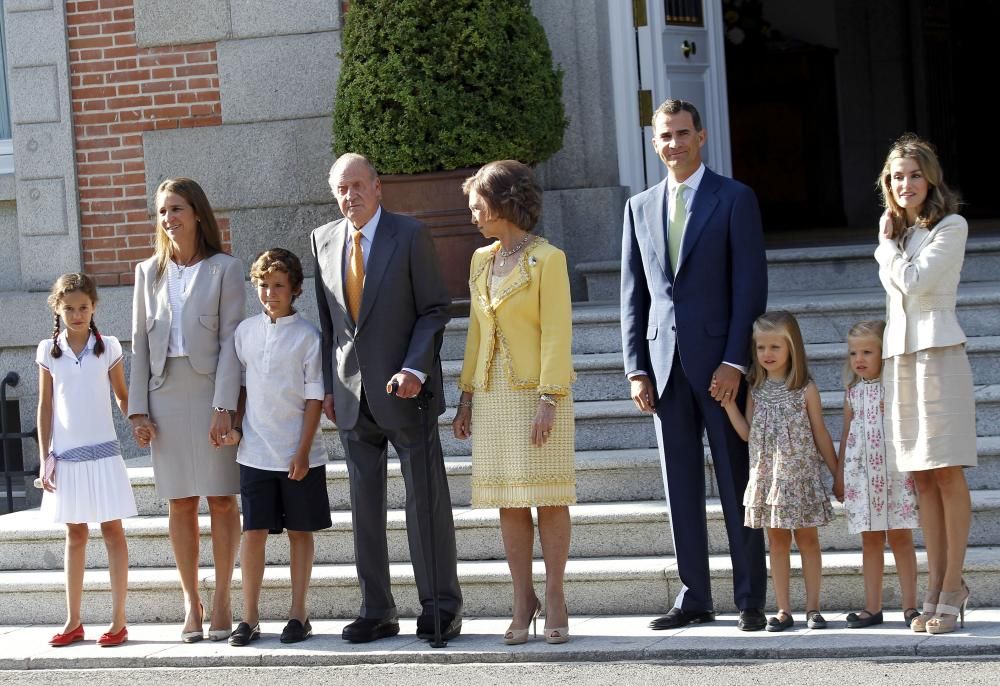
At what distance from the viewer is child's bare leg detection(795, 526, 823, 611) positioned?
5.47 m

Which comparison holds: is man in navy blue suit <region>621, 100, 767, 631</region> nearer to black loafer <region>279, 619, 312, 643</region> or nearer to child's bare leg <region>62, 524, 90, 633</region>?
black loafer <region>279, 619, 312, 643</region>

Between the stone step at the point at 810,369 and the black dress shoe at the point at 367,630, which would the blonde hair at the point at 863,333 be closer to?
the stone step at the point at 810,369

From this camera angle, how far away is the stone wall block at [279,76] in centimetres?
888

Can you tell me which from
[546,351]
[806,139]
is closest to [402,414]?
[546,351]

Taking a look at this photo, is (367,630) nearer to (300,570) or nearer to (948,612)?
(300,570)

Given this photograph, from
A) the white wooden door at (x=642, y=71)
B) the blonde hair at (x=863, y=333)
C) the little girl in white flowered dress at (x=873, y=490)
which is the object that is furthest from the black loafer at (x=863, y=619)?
the white wooden door at (x=642, y=71)

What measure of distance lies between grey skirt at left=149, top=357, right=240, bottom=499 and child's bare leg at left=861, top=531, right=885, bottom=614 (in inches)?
94.8

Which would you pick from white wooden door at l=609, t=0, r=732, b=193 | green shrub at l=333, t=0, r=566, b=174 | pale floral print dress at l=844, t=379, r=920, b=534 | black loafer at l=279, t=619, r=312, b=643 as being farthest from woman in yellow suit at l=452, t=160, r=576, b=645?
white wooden door at l=609, t=0, r=732, b=193

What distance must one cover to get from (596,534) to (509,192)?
1.56 m

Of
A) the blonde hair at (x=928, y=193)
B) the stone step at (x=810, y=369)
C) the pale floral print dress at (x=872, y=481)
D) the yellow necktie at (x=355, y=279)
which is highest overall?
the blonde hair at (x=928, y=193)

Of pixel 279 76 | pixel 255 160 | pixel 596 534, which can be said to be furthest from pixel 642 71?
pixel 596 534

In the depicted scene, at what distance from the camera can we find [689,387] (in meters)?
5.66

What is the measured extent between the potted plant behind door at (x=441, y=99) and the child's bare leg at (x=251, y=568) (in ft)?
7.69

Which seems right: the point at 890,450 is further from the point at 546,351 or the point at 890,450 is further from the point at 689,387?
the point at 546,351
